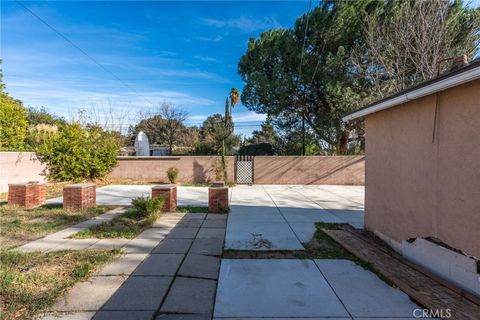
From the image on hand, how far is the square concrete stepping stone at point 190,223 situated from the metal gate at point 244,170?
8.59 meters

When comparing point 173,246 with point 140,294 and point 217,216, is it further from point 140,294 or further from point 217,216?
point 217,216

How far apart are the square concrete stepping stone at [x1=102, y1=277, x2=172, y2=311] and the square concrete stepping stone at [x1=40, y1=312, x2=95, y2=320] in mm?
150

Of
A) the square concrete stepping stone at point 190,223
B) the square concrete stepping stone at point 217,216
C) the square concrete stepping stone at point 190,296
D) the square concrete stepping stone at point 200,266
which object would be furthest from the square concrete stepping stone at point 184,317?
the square concrete stepping stone at point 217,216

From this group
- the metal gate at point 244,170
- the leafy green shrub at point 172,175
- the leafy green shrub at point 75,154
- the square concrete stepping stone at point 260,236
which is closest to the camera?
the square concrete stepping stone at point 260,236

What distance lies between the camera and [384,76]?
13961 mm

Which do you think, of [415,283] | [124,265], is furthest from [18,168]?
[415,283]

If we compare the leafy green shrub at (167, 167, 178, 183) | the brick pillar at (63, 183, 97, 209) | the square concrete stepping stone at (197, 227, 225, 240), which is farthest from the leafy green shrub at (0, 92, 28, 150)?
the square concrete stepping stone at (197, 227, 225, 240)

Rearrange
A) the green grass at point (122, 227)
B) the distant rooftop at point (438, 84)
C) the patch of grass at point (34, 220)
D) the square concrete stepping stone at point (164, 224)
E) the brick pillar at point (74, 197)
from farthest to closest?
1. the brick pillar at point (74, 197)
2. the square concrete stepping stone at point (164, 224)
3. the green grass at point (122, 227)
4. the patch of grass at point (34, 220)
5. the distant rooftop at point (438, 84)

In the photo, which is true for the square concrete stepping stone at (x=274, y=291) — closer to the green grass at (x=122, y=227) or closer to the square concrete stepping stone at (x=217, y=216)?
the green grass at (x=122, y=227)

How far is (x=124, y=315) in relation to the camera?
9.04 ft

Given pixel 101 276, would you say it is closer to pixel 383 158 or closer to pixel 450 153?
pixel 450 153

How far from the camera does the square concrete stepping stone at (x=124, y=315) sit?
271 centimetres

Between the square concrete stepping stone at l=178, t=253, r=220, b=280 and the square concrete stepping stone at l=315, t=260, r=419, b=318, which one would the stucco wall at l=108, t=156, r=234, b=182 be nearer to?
the square concrete stepping stone at l=178, t=253, r=220, b=280

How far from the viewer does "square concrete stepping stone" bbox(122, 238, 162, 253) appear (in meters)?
4.68
